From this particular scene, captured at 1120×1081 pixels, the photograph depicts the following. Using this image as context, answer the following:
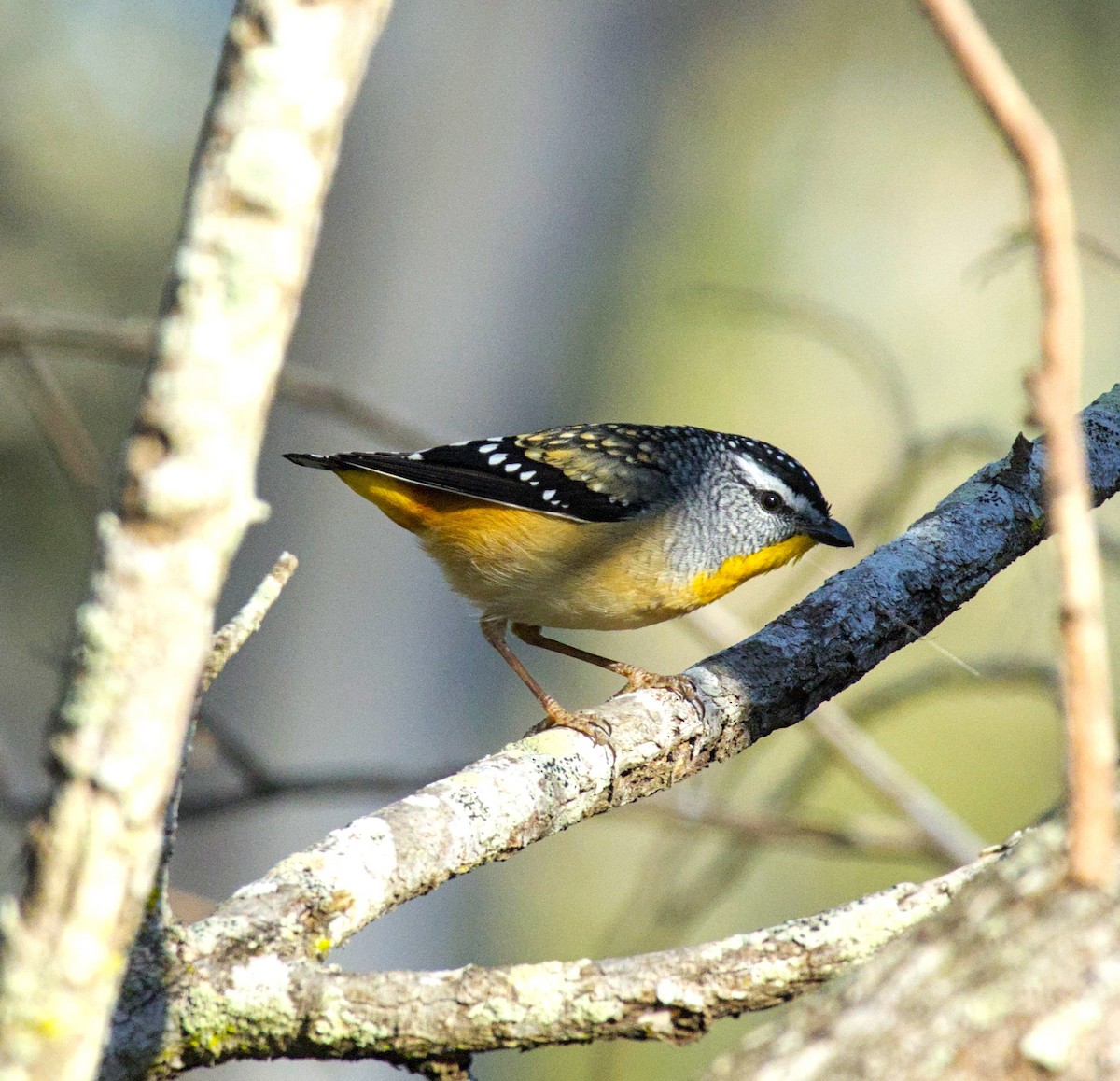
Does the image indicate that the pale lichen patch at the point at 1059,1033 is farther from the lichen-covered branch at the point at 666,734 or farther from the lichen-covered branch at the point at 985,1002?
the lichen-covered branch at the point at 666,734

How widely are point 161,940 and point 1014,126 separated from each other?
178cm

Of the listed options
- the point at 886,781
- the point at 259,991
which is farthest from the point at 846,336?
the point at 259,991

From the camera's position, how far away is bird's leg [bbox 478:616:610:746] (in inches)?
117

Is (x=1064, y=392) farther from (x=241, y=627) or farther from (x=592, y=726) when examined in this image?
(x=592, y=726)

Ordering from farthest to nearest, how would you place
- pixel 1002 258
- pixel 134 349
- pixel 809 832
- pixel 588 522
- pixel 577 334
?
1. pixel 577 334
2. pixel 588 522
3. pixel 134 349
4. pixel 809 832
5. pixel 1002 258

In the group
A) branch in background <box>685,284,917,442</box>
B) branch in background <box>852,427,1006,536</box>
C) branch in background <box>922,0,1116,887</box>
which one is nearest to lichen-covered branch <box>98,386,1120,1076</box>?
branch in background <box>852,427,1006,536</box>

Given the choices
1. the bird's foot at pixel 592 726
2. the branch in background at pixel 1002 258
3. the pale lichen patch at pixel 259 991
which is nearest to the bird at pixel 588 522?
the bird's foot at pixel 592 726

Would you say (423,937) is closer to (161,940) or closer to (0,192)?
(161,940)

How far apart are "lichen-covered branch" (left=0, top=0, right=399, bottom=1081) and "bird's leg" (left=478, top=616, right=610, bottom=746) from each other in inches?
71.9

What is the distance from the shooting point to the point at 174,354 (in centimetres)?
111

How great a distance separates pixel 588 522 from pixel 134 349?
6.54 ft

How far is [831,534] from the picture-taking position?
488 cm

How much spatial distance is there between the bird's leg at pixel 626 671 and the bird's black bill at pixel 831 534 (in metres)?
0.98

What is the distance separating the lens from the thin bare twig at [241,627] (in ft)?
5.86
